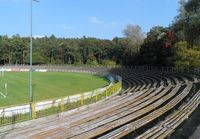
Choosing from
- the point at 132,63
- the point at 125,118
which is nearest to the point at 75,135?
the point at 125,118

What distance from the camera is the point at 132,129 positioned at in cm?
1677

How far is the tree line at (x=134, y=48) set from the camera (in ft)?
174

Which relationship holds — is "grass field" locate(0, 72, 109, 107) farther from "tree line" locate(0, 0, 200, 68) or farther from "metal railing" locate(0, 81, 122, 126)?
"tree line" locate(0, 0, 200, 68)

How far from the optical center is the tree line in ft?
174

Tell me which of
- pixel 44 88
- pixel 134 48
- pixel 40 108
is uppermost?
pixel 134 48

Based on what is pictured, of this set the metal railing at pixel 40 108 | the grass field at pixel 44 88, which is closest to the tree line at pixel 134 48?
the grass field at pixel 44 88

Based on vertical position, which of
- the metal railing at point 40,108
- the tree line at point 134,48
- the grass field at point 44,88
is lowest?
the grass field at point 44,88

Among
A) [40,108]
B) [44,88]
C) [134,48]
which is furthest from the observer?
[134,48]

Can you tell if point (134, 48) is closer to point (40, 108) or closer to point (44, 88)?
point (44, 88)

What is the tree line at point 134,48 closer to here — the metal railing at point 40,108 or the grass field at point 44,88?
the grass field at point 44,88

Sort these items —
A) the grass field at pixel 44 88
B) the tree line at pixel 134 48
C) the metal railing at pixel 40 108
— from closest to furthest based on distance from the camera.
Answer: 1. the metal railing at pixel 40 108
2. the grass field at pixel 44 88
3. the tree line at pixel 134 48

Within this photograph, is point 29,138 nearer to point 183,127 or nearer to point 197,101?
point 183,127

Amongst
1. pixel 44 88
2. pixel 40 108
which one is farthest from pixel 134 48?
pixel 40 108

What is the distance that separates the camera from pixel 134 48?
12319cm
